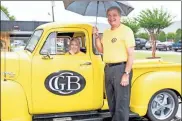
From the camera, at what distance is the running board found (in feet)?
14.7

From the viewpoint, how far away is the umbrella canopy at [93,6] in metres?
5.13

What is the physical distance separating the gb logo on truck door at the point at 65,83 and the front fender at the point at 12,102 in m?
0.42

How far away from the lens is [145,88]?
4.80 metres

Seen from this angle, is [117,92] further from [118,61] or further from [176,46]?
[176,46]

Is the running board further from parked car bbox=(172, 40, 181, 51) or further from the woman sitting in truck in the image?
parked car bbox=(172, 40, 181, 51)

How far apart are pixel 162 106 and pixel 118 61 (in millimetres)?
1362

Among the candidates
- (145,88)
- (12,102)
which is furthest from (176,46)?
(12,102)

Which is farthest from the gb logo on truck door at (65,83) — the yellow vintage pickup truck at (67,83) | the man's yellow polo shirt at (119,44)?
the man's yellow polo shirt at (119,44)

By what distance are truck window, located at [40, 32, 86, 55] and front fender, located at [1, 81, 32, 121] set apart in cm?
68

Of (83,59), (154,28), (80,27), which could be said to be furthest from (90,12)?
(154,28)

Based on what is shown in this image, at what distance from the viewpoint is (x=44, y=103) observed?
14.5ft

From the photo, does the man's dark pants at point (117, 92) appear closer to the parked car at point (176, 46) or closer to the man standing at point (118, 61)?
the man standing at point (118, 61)

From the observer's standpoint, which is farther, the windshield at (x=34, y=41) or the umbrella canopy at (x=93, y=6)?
the umbrella canopy at (x=93, y=6)

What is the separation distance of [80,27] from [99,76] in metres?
0.81
